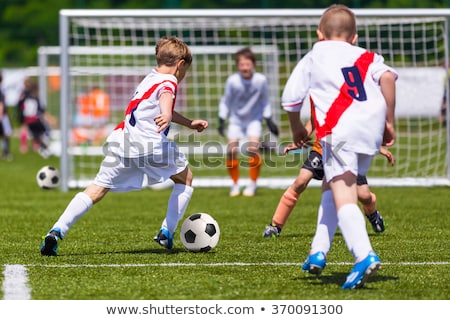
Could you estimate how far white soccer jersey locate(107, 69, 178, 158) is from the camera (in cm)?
657

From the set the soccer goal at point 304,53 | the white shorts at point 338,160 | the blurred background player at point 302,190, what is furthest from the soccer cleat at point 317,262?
the soccer goal at point 304,53

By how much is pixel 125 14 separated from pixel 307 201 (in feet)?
11.8

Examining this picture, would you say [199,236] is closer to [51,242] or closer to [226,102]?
[51,242]

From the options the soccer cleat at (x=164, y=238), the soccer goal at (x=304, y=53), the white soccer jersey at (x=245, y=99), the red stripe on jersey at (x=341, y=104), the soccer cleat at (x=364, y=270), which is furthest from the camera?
the soccer goal at (x=304, y=53)

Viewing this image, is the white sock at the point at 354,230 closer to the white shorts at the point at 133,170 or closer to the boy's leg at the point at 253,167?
the white shorts at the point at 133,170

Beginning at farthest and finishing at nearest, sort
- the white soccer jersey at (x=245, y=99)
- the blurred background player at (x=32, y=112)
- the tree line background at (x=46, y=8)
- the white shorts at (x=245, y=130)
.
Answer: the blurred background player at (x=32, y=112)
the tree line background at (x=46, y=8)
the white shorts at (x=245, y=130)
the white soccer jersey at (x=245, y=99)

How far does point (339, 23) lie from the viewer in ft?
17.4

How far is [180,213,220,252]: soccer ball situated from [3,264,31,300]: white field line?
4.11ft

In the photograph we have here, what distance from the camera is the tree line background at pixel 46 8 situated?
19.9 metres

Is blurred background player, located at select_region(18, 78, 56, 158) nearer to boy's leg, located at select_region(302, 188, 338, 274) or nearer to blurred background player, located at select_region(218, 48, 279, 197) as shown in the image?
blurred background player, located at select_region(218, 48, 279, 197)

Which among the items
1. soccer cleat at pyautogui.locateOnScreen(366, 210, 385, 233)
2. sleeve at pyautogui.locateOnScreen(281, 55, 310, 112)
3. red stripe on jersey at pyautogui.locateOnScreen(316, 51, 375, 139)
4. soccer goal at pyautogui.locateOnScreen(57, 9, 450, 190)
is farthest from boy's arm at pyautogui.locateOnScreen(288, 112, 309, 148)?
soccer goal at pyautogui.locateOnScreen(57, 9, 450, 190)

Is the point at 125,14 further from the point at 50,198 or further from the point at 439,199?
the point at 439,199

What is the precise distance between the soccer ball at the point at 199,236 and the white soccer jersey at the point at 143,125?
0.62 m
